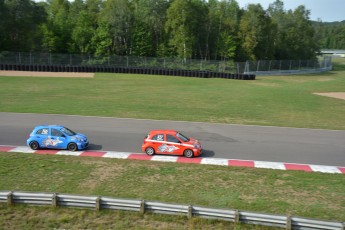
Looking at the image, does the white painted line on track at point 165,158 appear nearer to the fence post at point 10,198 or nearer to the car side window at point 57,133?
the car side window at point 57,133

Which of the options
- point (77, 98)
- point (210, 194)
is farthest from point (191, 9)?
point (210, 194)

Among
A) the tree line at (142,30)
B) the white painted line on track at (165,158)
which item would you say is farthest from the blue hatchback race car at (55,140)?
the tree line at (142,30)

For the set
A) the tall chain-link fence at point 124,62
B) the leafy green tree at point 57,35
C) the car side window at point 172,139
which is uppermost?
the leafy green tree at point 57,35

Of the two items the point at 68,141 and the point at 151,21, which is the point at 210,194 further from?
the point at 151,21

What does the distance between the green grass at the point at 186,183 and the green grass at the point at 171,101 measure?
10.3 meters

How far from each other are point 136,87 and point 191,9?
3483 centimetres

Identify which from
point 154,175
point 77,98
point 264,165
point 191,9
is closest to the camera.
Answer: point 154,175

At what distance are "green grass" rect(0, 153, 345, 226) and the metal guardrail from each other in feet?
4.28

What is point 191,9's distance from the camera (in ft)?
234

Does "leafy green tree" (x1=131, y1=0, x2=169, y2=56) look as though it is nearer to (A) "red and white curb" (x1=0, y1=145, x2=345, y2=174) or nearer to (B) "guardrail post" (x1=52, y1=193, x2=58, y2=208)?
(A) "red and white curb" (x1=0, y1=145, x2=345, y2=174)

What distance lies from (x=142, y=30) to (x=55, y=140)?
2297 inches

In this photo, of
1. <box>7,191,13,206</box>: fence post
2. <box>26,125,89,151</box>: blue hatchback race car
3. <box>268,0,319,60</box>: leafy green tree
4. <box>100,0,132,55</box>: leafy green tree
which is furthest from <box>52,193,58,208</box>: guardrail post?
<box>268,0,319,60</box>: leafy green tree

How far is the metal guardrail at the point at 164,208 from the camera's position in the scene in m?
9.85

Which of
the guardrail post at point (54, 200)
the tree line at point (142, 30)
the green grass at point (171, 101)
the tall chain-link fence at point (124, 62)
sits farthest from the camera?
the tree line at point (142, 30)
